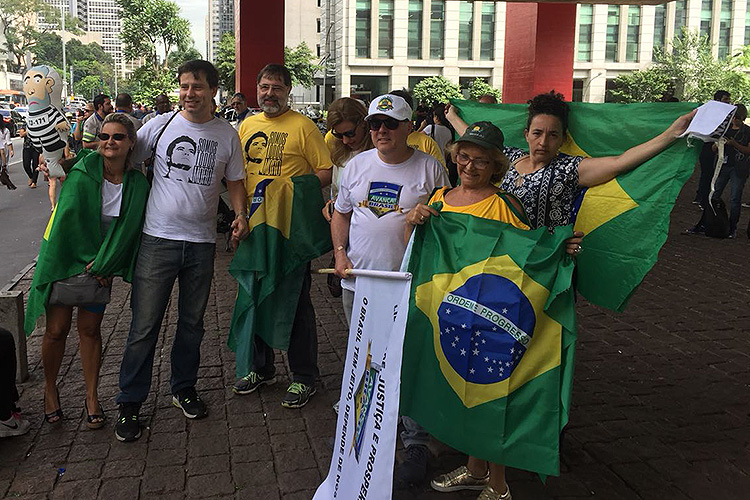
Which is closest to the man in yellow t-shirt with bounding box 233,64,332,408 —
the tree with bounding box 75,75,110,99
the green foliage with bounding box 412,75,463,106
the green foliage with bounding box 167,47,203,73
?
the green foliage with bounding box 412,75,463,106

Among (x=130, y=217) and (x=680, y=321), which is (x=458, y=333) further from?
(x=680, y=321)

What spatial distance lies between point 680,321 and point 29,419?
5.73 meters

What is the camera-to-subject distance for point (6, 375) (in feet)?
13.8

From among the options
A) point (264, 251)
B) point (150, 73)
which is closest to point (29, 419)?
point (264, 251)

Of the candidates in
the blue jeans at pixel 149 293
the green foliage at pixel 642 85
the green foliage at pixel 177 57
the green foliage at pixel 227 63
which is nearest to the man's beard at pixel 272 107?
the blue jeans at pixel 149 293

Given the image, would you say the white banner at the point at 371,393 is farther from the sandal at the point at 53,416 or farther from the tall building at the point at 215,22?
the tall building at the point at 215,22

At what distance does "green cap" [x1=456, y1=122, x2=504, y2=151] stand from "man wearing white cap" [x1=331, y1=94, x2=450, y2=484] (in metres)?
0.53

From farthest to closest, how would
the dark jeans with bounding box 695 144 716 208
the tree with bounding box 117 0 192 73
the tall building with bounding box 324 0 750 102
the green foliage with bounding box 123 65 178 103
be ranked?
the tall building with bounding box 324 0 750 102 → the tree with bounding box 117 0 192 73 → the green foliage with bounding box 123 65 178 103 → the dark jeans with bounding box 695 144 716 208

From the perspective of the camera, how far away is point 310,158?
4.79 m

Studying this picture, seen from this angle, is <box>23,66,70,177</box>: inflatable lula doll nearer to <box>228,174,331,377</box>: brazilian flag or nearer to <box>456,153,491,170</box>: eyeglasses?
<box>228,174,331,377</box>: brazilian flag

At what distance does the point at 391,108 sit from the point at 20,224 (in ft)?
35.7

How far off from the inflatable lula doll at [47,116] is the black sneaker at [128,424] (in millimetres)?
1465

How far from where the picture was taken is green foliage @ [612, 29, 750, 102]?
2016 inches

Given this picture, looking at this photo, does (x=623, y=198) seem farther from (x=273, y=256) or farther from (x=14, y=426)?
(x=14, y=426)
